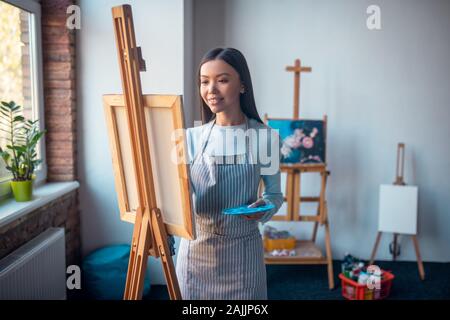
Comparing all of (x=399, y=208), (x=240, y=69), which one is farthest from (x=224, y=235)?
(x=399, y=208)

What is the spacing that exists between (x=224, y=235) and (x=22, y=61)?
1.73 meters

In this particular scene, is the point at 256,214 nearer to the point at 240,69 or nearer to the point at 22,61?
the point at 240,69

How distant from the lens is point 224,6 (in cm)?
334

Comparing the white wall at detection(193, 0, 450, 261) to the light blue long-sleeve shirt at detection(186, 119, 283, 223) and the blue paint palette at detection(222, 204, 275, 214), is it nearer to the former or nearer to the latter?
the light blue long-sleeve shirt at detection(186, 119, 283, 223)

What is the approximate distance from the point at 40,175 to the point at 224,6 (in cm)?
189

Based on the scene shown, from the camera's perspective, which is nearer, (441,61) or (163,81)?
(163,81)

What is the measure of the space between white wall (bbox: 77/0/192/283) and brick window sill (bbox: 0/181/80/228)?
181mm

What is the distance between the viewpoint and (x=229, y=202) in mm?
1385

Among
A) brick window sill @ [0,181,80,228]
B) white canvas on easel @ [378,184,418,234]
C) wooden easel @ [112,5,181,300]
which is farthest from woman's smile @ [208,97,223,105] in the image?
white canvas on easel @ [378,184,418,234]

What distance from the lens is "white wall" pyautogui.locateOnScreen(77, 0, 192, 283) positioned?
2678 mm

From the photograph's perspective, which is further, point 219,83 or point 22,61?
point 22,61

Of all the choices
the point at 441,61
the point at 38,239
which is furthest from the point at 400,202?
→ the point at 38,239
